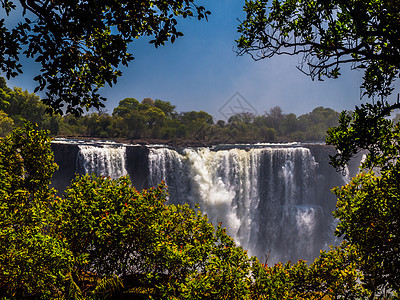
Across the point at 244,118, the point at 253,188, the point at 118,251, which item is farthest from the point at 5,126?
the point at 244,118

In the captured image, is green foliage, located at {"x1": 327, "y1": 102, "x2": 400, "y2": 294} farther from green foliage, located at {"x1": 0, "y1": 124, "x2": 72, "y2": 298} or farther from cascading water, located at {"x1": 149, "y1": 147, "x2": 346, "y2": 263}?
cascading water, located at {"x1": 149, "y1": 147, "x2": 346, "y2": 263}

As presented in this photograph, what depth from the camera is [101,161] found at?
25125 mm

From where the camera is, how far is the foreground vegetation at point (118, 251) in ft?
16.8

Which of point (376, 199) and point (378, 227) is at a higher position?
point (376, 199)

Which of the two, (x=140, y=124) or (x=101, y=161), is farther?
(x=140, y=124)

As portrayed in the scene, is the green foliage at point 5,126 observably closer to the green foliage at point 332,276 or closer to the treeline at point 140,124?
the treeline at point 140,124

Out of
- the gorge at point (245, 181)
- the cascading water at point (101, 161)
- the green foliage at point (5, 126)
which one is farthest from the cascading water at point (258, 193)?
the green foliage at point (5, 126)

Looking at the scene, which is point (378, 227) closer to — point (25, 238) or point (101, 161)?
point (25, 238)

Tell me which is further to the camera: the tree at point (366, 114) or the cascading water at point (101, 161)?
the cascading water at point (101, 161)

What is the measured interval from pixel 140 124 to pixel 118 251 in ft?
155

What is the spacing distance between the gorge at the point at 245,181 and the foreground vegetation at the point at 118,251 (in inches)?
→ 737

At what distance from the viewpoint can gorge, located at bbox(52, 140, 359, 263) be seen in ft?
86.7

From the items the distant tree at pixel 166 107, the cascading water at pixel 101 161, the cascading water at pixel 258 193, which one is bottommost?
the cascading water at pixel 258 193

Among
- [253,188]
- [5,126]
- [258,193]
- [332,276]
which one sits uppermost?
[5,126]
